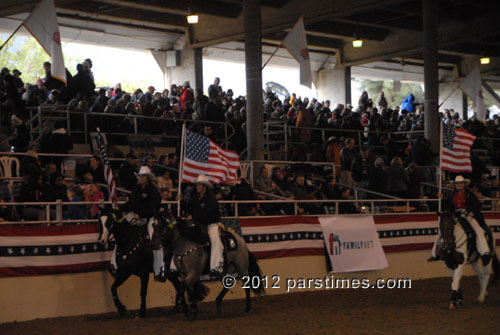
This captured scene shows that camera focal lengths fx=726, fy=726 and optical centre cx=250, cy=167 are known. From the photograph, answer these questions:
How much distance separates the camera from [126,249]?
1251 centimetres

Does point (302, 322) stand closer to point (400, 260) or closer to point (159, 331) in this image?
point (159, 331)

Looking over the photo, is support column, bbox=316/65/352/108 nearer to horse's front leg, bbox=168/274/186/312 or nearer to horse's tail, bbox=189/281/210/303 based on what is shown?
horse's front leg, bbox=168/274/186/312

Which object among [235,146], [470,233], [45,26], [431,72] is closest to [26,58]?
[235,146]

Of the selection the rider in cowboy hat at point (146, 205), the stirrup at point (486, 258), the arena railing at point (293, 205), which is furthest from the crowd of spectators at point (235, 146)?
the stirrup at point (486, 258)

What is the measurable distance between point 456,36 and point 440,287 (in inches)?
661

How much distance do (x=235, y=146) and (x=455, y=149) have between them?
7.15 meters

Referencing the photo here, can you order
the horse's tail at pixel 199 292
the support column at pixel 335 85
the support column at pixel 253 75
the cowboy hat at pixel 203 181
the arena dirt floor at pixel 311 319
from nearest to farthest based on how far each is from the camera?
1. the arena dirt floor at pixel 311 319
2. the horse's tail at pixel 199 292
3. the cowboy hat at pixel 203 181
4. the support column at pixel 253 75
5. the support column at pixel 335 85

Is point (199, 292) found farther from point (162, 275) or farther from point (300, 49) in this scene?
point (300, 49)

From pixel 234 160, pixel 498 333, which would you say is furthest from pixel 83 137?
pixel 498 333

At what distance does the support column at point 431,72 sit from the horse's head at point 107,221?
54.6 ft

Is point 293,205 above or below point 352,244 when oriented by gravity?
above

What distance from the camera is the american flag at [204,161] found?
1392 cm

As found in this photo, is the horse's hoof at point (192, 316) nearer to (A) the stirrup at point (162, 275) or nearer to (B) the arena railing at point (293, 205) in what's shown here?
(A) the stirrup at point (162, 275)

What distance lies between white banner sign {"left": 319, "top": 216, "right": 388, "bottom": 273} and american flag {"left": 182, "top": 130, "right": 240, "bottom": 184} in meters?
3.39
